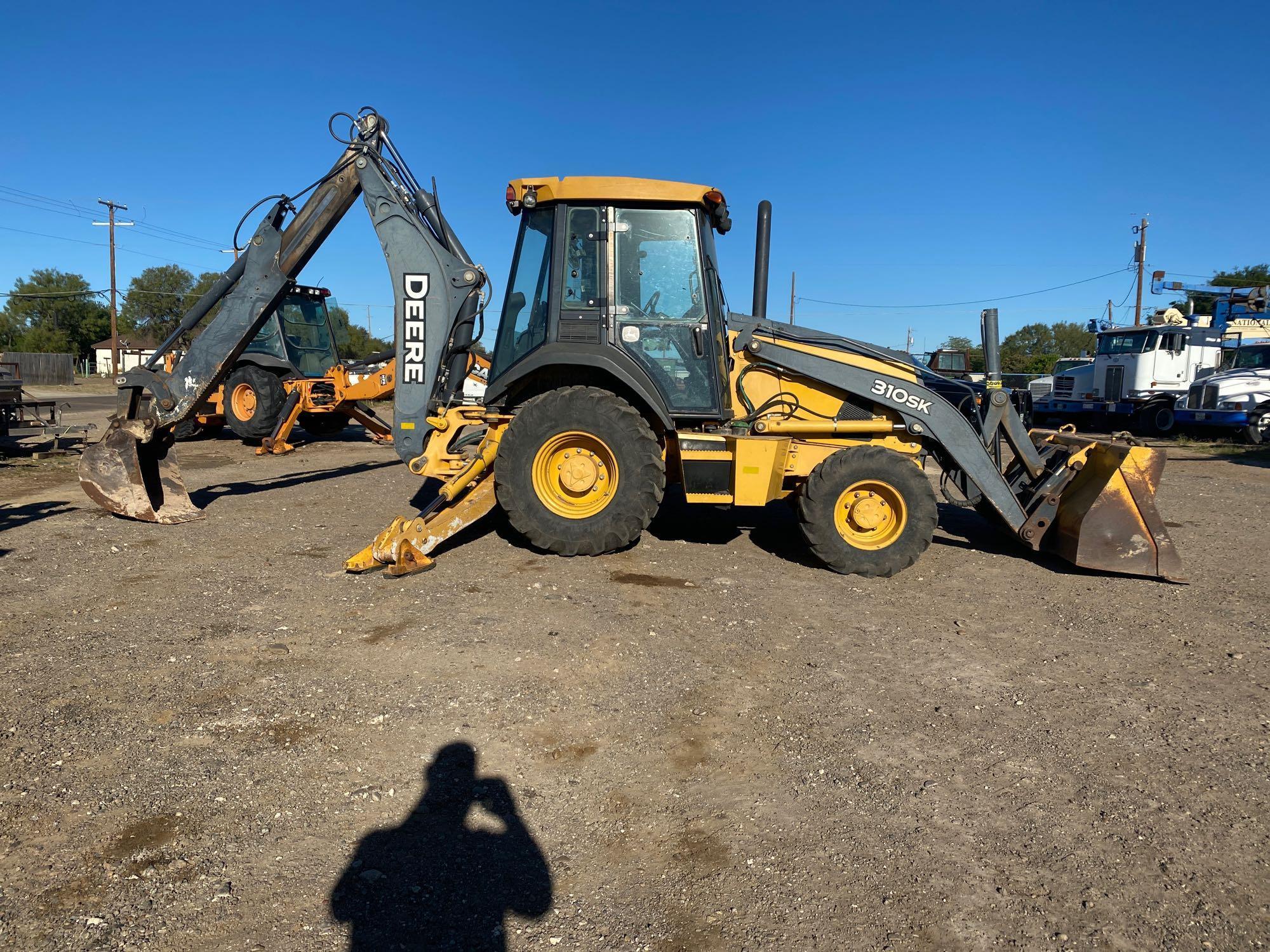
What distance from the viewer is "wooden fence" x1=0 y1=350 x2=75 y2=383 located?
42.7 meters

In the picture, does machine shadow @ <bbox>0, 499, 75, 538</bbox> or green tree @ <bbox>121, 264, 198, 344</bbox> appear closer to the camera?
machine shadow @ <bbox>0, 499, 75, 538</bbox>

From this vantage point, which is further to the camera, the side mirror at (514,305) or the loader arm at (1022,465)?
the side mirror at (514,305)

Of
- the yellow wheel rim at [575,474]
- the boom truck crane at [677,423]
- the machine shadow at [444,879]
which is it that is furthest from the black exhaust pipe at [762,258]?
the machine shadow at [444,879]

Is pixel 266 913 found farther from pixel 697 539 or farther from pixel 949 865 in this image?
pixel 697 539

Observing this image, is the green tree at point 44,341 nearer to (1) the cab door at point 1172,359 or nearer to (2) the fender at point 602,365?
(2) the fender at point 602,365

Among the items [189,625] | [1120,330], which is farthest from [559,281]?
[1120,330]

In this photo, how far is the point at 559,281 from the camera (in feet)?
20.5

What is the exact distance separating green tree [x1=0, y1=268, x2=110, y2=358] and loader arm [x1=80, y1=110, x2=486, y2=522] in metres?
65.7

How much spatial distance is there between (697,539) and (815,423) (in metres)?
1.56

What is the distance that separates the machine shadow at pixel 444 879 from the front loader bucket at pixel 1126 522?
5.03 metres

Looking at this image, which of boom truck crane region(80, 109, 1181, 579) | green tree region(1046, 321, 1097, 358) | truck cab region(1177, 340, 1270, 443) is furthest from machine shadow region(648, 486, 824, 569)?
green tree region(1046, 321, 1097, 358)

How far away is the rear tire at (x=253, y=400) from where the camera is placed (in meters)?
13.5

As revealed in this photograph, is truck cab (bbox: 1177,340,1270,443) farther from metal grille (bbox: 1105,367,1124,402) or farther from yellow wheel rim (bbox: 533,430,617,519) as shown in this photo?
yellow wheel rim (bbox: 533,430,617,519)

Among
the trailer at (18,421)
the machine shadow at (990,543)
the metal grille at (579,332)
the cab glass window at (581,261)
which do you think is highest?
the cab glass window at (581,261)
